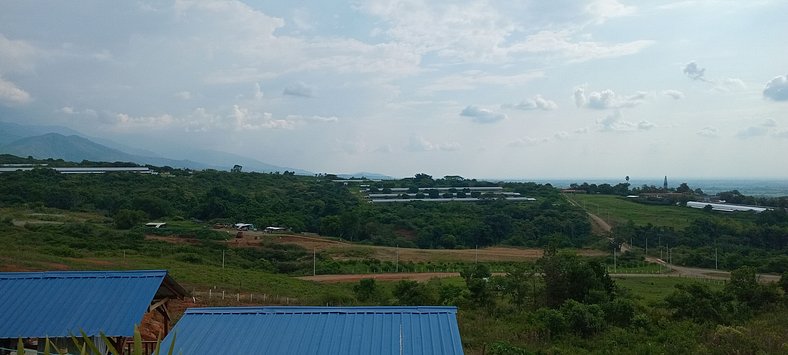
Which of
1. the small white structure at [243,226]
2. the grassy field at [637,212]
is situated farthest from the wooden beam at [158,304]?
the grassy field at [637,212]

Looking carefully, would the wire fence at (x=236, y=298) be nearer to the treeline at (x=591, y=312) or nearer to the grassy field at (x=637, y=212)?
the treeline at (x=591, y=312)

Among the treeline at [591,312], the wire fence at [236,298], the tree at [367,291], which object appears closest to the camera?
the treeline at [591,312]

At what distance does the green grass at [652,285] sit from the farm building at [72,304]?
25590 millimetres

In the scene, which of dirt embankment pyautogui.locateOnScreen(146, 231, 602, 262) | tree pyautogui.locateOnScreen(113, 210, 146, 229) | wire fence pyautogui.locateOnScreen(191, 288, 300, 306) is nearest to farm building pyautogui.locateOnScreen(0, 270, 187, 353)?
wire fence pyautogui.locateOnScreen(191, 288, 300, 306)

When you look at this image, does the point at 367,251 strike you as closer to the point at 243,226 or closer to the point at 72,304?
the point at 243,226

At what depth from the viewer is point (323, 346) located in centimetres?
805

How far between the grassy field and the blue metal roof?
63.2 metres

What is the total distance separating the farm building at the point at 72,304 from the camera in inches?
357

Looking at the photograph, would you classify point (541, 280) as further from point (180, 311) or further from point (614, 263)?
point (614, 263)

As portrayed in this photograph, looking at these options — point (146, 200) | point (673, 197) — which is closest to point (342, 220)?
point (146, 200)

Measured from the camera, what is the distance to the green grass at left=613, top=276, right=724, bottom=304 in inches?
1185

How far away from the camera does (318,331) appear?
27.5 ft

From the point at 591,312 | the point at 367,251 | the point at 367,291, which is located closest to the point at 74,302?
A: the point at 367,291

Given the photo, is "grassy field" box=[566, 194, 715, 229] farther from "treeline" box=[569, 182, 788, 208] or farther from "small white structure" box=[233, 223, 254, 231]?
"small white structure" box=[233, 223, 254, 231]
